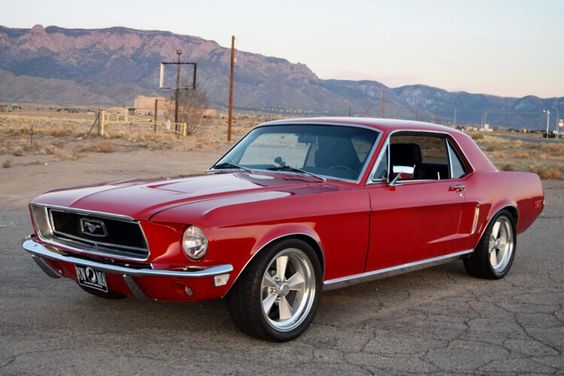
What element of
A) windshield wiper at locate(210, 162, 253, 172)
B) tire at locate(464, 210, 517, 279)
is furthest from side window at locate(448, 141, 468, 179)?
windshield wiper at locate(210, 162, 253, 172)

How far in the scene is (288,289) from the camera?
198 inches

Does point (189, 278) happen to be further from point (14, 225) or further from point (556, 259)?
point (14, 225)

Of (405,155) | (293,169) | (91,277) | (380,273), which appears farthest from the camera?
(405,155)

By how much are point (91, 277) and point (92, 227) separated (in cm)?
33

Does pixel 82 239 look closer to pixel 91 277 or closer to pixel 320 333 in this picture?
pixel 91 277

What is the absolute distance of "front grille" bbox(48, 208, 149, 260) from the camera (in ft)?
15.4

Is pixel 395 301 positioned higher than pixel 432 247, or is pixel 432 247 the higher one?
pixel 432 247

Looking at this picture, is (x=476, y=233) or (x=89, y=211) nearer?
(x=89, y=211)

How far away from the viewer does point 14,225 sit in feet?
32.0

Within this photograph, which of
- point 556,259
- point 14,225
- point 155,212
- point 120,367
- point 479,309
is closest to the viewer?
point 120,367

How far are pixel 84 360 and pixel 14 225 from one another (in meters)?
5.85

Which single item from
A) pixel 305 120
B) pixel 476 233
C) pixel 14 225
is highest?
pixel 305 120

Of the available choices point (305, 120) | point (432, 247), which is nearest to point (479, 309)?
point (432, 247)

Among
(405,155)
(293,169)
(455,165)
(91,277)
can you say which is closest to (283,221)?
(293,169)
